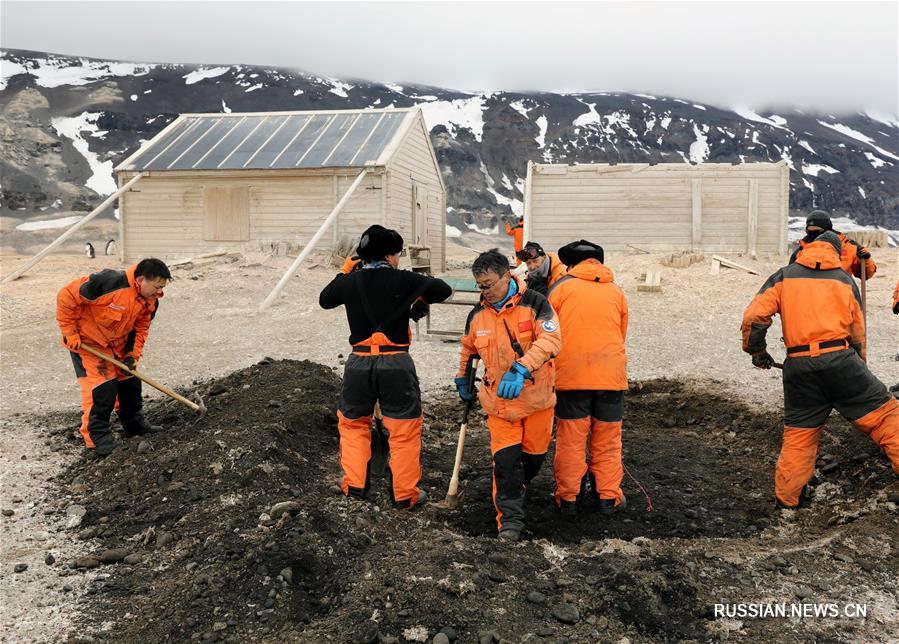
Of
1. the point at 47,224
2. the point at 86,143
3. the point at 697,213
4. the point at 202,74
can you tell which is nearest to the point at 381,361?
the point at 697,213

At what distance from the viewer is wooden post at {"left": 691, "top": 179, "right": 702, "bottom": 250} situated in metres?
16.4

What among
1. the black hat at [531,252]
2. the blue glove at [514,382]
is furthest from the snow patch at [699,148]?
the blue glove at [514,382]

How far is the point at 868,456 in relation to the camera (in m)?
4.77

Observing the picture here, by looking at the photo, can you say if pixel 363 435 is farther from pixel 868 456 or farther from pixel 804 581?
pixel 868 456

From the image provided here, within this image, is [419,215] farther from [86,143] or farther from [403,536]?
[86,143]

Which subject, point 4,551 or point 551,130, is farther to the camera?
point 551,130

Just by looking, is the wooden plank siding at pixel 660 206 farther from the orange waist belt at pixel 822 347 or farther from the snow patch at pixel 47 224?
the snow patch at pixel 47 224

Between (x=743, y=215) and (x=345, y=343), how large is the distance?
36.0ft

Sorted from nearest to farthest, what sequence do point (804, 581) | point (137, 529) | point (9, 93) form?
point (804, 581), point (137, 529), point (9, 93)

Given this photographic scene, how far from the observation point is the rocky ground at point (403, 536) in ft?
9.58

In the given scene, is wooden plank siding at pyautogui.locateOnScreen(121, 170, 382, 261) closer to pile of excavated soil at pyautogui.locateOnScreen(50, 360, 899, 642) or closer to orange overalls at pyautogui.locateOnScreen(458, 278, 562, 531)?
pile of excavated soil at pyautogui.locateOnScreen(50, 360, 899, 642)

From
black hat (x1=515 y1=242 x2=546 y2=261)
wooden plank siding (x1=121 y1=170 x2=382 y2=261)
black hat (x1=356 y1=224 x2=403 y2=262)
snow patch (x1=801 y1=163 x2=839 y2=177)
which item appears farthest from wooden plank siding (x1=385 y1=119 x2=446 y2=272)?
snow patch (x1=801 y1=163 x2=839 y2=177)

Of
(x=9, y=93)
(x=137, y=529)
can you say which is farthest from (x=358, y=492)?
(x=9, y=93)

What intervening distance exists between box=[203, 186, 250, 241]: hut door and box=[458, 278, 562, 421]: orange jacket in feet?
49.2
